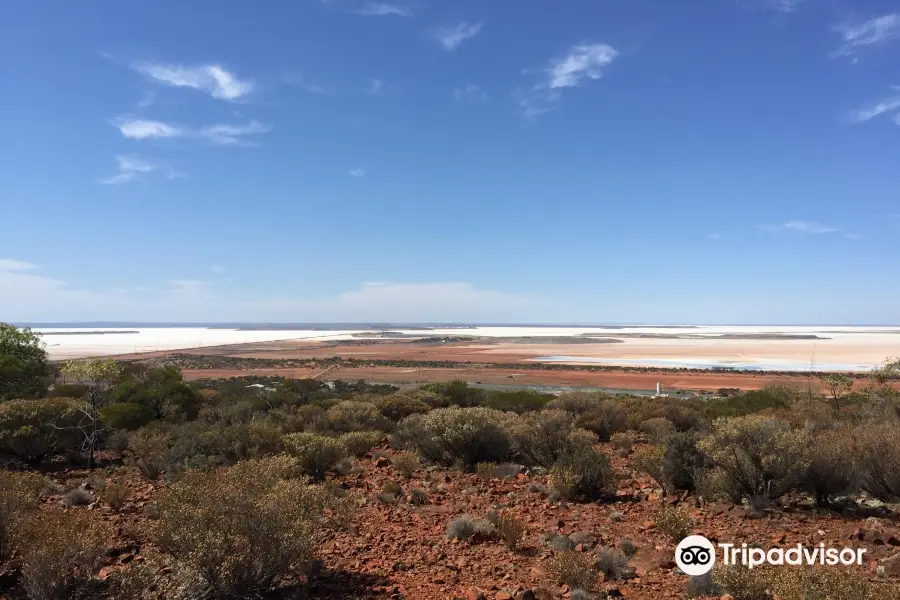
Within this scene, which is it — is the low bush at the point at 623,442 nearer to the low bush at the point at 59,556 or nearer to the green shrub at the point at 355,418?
the green shrub at the point at 355,418

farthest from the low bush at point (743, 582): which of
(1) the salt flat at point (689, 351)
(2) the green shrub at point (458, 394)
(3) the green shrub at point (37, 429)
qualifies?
(1) the salt flat at point (689, 351)

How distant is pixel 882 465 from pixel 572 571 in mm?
5689

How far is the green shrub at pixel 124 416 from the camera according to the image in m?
14.9

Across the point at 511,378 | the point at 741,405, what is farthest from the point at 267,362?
the point at 741,405

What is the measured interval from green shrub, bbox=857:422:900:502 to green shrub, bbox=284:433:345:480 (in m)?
9.18

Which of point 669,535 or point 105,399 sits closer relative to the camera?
point 669,535

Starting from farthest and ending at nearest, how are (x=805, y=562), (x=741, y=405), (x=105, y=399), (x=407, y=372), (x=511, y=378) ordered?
(x=407, y=372) < (x=511, y=378) < (x=741, y=405) < (x=105, y=399) < (x=805, y=562)

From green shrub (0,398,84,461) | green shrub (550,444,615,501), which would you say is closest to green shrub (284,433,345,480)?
green shrub (550,444,615,501)

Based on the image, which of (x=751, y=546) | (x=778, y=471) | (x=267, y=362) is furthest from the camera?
(x=267, y=362)

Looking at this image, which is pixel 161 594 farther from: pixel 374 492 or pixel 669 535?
pixel 669 535

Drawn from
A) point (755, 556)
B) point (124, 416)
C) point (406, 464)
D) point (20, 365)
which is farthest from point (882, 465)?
point (20, 365)

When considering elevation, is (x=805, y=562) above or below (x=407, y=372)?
above

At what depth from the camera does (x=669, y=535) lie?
6715 mm

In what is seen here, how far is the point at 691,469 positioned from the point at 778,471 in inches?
58.1
